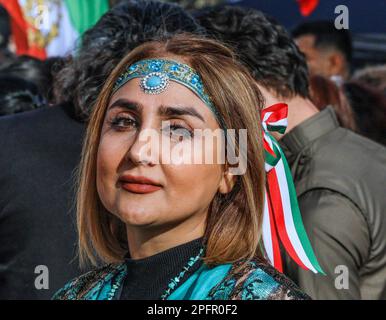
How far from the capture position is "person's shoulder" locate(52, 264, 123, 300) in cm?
207

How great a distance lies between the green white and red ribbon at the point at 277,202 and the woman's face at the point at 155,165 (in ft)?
1.11

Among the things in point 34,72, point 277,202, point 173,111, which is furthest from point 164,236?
point 34,72

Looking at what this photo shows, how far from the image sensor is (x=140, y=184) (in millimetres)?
1857

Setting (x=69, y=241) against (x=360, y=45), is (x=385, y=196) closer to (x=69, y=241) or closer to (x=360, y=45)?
(x=69, y=241)

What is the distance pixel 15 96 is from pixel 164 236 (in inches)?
68.9

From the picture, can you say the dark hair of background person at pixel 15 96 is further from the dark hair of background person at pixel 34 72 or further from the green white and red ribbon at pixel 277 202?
the green white and red ribbon at pixel 277 202

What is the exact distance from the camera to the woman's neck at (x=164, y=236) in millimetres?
1933

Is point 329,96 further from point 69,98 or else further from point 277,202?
point 277,202

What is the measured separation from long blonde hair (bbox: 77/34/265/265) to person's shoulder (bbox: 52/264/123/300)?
5cm

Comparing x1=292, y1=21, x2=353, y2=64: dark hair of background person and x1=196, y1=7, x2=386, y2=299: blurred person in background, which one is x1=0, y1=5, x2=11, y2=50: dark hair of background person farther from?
x1=196, y1=7, x2=386, y2=299: blurred person in background

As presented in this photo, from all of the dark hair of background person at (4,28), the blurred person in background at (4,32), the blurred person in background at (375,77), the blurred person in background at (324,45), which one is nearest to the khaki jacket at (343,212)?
the blurred person in background at (375,77)

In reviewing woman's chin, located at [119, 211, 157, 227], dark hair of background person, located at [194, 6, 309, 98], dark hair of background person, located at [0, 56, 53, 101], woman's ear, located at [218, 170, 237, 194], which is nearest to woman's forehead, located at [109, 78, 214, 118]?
woman's ear, located at [218, 170, 237, 194]

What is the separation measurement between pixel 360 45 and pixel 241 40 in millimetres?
3532

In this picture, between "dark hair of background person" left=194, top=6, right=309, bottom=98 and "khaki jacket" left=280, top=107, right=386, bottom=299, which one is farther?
"dark hair of background person" left=194, top=6, right=309, bottom=98
